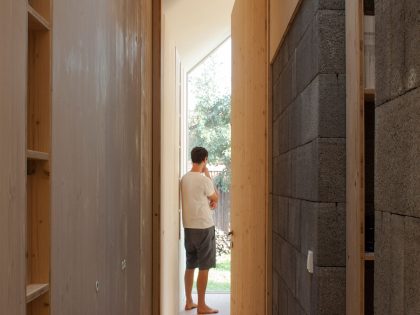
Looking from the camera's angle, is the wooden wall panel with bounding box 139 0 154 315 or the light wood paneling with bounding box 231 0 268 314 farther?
the light wood paneling with bounding box 231 0 268 314

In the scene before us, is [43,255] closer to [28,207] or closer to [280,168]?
[28,207]

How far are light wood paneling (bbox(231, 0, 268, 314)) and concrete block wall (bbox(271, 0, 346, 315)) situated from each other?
0.97 meters

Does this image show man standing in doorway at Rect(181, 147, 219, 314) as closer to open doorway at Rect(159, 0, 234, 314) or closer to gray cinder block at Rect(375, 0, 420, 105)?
open doorway at Rect(159, 0, 234, 314)

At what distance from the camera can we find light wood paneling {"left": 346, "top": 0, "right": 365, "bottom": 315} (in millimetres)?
1781

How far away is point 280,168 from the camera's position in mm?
3049

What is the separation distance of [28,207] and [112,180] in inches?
34.0

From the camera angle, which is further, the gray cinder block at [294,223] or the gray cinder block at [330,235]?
the gray cinder block at [294,223]

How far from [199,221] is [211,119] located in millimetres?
5313

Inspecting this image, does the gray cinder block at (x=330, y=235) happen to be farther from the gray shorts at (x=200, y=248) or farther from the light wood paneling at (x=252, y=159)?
the gray shorts at (x=200, y=248)

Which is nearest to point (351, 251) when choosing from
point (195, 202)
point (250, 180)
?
point (250, 180)

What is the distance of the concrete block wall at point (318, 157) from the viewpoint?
1992 mm

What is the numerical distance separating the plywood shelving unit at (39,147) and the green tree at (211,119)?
28.9 ft

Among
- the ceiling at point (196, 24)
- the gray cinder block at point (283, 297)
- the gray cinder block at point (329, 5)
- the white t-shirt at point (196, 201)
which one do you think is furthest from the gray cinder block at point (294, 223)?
the white t-shirt at point (196, 201)

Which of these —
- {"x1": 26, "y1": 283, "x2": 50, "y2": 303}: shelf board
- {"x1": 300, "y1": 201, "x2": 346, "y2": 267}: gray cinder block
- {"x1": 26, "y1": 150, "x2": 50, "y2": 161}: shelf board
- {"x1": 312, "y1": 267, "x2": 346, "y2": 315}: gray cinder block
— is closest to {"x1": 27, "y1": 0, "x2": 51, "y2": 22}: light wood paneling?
{"x1": 26, "y1": 150, "x2": 50, "y2": 161}: shelf board
